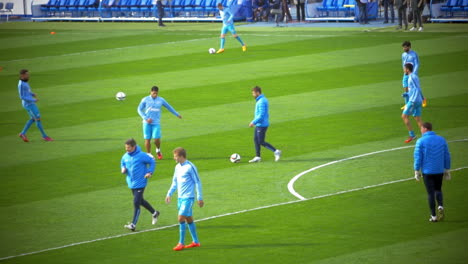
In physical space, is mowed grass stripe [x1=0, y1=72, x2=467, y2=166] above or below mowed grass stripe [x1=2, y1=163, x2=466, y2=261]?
above

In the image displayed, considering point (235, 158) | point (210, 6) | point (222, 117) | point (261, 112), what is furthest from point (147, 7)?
point (261, 112)

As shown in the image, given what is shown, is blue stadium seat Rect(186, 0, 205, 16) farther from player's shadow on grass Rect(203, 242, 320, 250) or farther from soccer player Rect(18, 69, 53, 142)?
player's shadow on grass Rect(203, 242, 320, 250)

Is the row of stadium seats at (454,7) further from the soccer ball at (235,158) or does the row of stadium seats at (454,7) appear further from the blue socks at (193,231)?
the blue socks at (193,231)

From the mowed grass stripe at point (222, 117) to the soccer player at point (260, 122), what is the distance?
4406mm

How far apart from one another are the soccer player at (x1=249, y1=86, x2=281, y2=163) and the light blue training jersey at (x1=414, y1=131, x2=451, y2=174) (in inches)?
254

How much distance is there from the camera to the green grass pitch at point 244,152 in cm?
1769

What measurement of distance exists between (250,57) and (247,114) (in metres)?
13.3

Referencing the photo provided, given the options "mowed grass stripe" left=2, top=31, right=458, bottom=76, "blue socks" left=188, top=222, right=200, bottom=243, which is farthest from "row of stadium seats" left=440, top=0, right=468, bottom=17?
"blue socks" left=188, top=222, right=200, bottom=243

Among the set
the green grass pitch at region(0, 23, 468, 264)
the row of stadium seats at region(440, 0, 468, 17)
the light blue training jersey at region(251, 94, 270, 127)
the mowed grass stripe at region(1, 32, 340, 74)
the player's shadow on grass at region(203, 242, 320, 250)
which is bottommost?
the player's shadow on grass at region(203, 242, 320, 250)

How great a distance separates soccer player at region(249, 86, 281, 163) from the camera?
77.8 feet

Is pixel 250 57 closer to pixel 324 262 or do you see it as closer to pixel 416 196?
pixel 416 196

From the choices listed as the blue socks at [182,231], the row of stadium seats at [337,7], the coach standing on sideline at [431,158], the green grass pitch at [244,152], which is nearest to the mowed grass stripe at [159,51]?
the green grass pitch at [244,152]

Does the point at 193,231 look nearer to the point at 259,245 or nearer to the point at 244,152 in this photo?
the point at 259,245

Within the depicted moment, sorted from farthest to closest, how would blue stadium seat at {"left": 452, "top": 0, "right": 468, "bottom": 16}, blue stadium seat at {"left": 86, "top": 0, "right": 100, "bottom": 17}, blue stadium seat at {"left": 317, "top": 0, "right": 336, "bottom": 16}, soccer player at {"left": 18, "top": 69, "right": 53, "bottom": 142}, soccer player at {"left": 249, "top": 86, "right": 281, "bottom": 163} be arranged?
blue stadium seat at {"left": 86, "top": 0, "right": 100, "bottom": 17} → blue stadium seat at {"left": 317, "top": 0, "right": 336, "bottom": 16} → blue stadium seat at {"left": 452, "top": 0, "right": 468, "bottom": 16} → soccer player at {"left": 18, "top": 69, "right": 53, "bottom": 142} → soccer player at {"left": 249, "top": 86, "right": 281, "bottom": 163}
